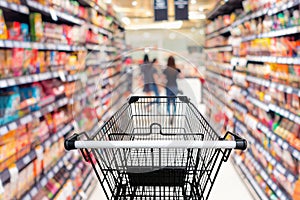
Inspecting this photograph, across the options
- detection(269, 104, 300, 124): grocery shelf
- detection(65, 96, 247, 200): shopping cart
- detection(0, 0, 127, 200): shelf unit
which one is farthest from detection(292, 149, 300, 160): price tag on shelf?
detection(0, 0, 127, 200): shelf unit

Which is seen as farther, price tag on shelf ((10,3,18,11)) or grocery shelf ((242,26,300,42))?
grocery shelf ((242,26,300,42))

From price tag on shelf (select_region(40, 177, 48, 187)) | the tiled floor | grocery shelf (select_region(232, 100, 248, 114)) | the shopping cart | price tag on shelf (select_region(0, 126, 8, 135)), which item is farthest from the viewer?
grocery shelf (select_region(232, 100, 248, 114))

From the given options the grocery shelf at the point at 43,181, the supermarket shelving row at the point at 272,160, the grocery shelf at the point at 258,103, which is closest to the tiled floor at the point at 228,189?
the supermarket shelving row at the point at 272,160

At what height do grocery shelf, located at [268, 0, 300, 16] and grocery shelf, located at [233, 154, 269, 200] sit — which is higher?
grocery shelf, located at [268, 0, 300, 16]

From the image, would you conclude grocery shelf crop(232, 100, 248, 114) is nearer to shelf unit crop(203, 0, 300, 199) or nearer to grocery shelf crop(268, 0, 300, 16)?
shelf unit crop(203, 0, 300, 199)

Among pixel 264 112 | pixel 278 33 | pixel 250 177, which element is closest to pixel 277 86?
pixel 278 33

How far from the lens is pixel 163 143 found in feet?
2.82

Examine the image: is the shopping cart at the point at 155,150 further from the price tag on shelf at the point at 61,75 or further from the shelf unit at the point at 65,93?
the price tag on shelf at the point at 61,75

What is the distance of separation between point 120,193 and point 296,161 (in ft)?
6.21

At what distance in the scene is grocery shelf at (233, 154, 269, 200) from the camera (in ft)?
9.84

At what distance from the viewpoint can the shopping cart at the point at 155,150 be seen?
34.3 inches

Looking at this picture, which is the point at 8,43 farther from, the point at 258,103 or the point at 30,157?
the point at 258,103

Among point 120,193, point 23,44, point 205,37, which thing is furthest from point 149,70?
point 205,37

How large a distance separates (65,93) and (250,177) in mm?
2020
